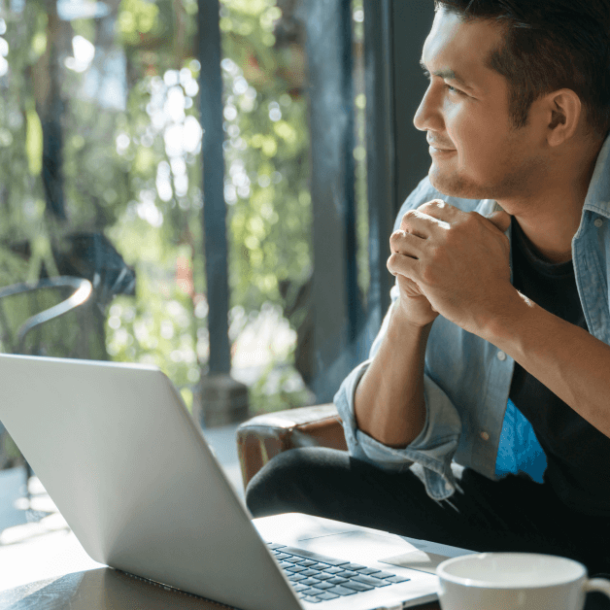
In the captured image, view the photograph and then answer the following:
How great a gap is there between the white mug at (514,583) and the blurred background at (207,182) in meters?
1.84

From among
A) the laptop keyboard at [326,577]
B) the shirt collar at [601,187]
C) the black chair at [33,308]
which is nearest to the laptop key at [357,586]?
the laptop keyboard at [326,577]

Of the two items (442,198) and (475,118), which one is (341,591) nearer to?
(475,118)

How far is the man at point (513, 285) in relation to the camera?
42.8 inches

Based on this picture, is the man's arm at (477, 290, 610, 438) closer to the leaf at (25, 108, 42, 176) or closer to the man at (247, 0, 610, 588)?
the man at (247, 0, 610, 588)

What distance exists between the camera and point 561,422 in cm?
113

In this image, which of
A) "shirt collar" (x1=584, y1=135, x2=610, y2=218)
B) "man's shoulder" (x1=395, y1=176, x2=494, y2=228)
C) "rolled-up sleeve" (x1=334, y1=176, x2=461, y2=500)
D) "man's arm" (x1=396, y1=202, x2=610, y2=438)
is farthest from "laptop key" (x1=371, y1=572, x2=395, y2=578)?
"man's shoulder" (x1=395, y1=176, x2=494, y2=228)

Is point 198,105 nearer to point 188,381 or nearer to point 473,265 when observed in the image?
point 188,381

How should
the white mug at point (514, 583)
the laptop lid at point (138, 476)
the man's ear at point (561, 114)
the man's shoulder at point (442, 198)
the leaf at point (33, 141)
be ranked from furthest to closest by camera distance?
the leaf at point (33, 141)
the man's shoulder at point (442, 198)
the man's ear at point (561, 114)
the laptop lid at point (138, 476)
the white mug at point (514, 583)

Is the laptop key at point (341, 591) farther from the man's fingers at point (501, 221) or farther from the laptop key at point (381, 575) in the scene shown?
the man's fingers at point (501, 221)

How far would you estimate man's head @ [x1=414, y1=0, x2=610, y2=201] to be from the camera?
42.8 inches

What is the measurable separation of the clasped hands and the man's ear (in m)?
0.18

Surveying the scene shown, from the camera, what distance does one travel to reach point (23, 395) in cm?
67

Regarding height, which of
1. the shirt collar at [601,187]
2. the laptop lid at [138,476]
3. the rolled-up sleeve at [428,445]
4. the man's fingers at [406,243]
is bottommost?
the rolled-up sleeve at [428,445]

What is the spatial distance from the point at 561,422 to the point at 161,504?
72 centimetres
